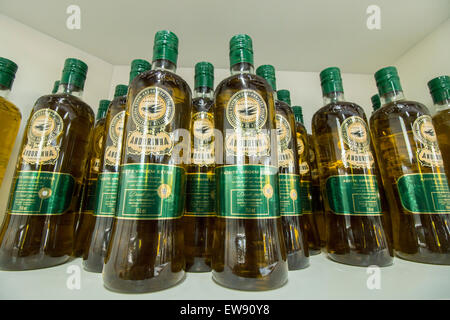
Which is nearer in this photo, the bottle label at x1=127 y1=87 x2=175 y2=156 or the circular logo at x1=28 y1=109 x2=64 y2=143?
the bottle label at x1=127 y1=87 x2=175 y2=156

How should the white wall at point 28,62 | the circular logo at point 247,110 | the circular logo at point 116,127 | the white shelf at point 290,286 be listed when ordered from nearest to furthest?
the white shelf at point 290,286 → the circular logo at point 247,110 → the circular logo at point 116,127 → the white wall at point 28,62

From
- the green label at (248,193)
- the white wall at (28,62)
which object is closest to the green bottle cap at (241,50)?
Result: the green label at (248,193)

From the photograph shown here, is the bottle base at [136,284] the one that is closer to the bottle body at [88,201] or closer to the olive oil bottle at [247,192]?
the olive oil bottle at [247,192]

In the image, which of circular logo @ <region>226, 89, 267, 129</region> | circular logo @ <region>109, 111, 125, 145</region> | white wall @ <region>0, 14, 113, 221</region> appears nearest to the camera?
circular logo @ <region>226, 89, 267, 129</region>

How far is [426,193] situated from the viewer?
54 centimetres

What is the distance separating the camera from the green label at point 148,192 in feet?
1.18

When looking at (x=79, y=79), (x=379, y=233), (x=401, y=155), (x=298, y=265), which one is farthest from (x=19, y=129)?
(x=401, y=155)

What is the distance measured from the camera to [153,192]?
365 mm

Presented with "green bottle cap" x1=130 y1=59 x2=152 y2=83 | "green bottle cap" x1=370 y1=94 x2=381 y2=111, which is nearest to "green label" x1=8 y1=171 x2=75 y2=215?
"green bottle cap" x1=130 y1=59 x2=152 y2=83

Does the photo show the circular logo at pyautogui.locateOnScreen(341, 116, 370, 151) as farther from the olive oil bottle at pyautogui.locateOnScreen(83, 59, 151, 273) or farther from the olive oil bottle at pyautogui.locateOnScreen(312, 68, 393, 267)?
the olive oil bottle at pyautogui.locateOnScreen(83, 59, 151, 273)

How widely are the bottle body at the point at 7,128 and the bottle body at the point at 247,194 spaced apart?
635 mm

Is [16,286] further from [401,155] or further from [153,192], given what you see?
[401,155]

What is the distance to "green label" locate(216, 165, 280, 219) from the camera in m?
0.37

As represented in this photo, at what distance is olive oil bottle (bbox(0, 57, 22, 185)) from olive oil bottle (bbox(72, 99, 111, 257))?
22 centimetres
